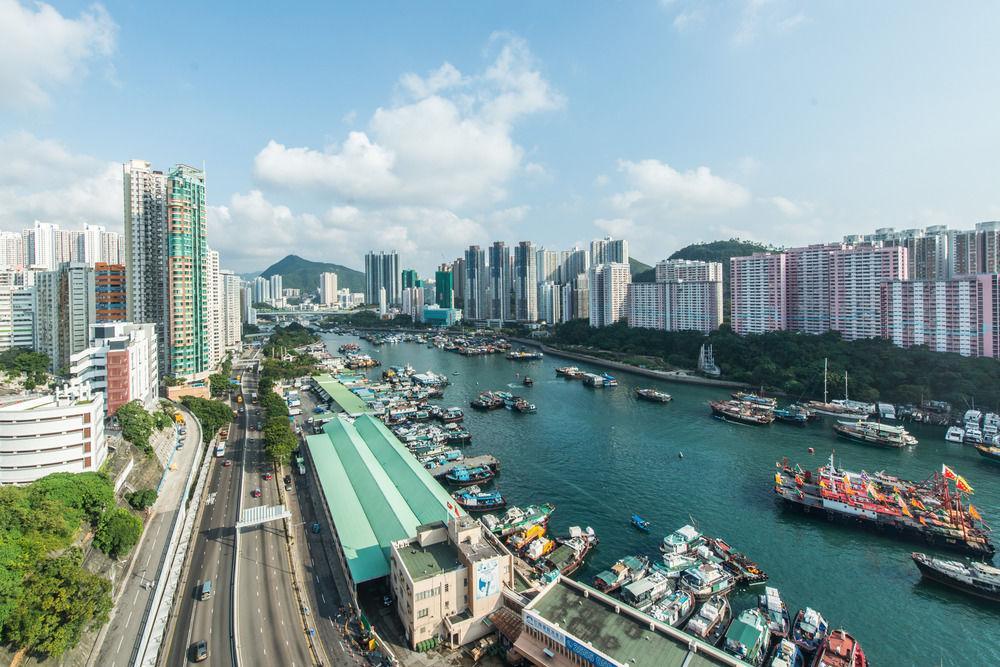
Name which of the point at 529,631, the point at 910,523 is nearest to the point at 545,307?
the point at 910,523

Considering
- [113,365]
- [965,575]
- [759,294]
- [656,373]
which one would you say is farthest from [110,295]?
[759,294]

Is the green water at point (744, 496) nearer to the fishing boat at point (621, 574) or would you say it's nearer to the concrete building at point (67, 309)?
the fishing boat at point (621, 574)

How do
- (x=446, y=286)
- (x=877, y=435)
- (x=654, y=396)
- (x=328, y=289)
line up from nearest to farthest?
(x=877, y=435) → (x=654, y=396) → (x=446, y=286) → (x=328, y=289)

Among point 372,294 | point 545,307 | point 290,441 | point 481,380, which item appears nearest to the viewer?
point 290,441

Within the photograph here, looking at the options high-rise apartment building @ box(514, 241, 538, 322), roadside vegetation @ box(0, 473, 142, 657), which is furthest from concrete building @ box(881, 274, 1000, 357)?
high-rise apartment building @ box(514, 241, 538, 322)

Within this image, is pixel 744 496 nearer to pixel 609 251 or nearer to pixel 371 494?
pixel 371 494

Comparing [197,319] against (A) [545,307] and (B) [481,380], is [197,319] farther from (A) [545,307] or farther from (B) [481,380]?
(A) [545,307]

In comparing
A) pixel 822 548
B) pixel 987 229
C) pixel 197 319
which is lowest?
pixel 822 548
